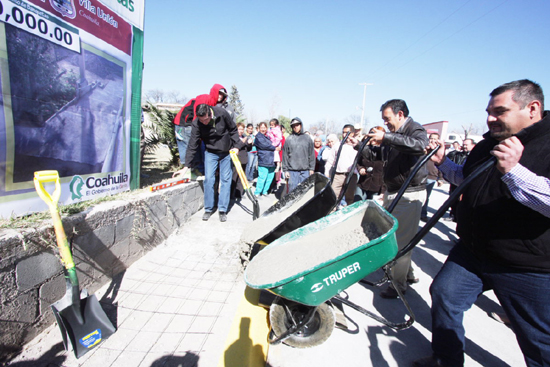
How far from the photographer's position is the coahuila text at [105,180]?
2844 mm

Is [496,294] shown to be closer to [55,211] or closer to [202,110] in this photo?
[55,211]

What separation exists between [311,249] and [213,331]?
1073mm

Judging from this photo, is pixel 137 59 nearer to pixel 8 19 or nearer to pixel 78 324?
pixel 8 19

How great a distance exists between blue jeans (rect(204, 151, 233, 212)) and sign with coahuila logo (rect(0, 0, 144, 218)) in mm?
1265

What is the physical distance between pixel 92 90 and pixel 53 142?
706mm

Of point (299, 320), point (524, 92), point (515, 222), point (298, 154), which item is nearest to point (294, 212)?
point (299, 320)

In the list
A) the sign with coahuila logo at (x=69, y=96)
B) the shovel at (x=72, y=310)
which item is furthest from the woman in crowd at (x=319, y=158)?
the shovel at (x=72, y=310)

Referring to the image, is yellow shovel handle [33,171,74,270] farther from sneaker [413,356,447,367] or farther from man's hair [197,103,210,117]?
sneaker [413,356,447,367]

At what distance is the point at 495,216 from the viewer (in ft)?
5.02

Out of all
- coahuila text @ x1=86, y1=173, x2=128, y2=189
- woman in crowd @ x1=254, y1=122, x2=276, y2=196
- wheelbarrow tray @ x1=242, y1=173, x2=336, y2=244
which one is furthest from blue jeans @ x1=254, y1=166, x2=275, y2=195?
coahuila text @ x1=86, y1=173, x2=128, y2=189

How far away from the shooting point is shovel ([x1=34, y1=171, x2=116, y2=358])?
1802 mm

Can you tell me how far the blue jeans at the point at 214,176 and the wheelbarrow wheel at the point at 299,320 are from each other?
2.84 m

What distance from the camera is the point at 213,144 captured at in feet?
14.5

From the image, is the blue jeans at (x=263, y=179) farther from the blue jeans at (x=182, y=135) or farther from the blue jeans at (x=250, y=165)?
the blue jeans at (x=182, y=135)
